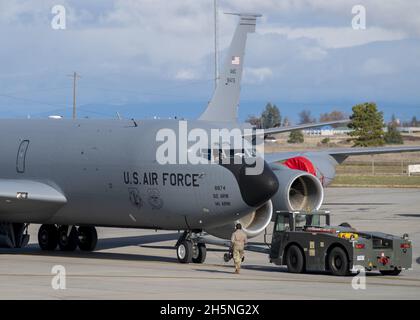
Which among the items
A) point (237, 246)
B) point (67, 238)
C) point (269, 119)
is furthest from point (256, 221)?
point (269, 119)

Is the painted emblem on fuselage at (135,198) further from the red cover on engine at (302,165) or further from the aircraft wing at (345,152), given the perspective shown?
the red cover on engine at (302,165)

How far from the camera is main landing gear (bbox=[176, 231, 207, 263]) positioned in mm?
31531

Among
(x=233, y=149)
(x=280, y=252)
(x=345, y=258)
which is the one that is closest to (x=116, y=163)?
(x=233, y=149)

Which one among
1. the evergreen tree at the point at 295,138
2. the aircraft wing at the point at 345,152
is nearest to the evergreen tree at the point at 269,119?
the evergreen tree at the point at 295,138

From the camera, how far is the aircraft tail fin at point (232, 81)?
51.6 meters

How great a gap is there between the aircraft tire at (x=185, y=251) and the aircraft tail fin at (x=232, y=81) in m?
19.8

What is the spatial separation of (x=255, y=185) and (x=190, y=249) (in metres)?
3.20

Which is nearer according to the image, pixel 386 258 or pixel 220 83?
pixel 386 258

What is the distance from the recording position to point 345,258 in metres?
27.4

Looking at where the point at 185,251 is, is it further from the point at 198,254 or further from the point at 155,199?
the point at 155,199

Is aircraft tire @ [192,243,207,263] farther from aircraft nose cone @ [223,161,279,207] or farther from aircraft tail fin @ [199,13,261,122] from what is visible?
aircraft tail fin @ [199,13,261,122]

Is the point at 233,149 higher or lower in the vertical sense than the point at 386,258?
higher
